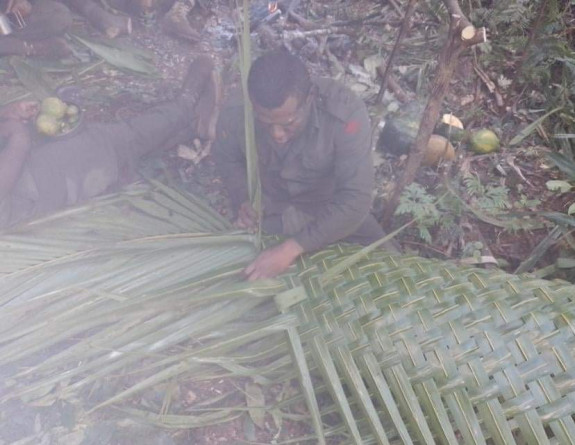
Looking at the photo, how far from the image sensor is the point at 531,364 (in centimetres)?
133

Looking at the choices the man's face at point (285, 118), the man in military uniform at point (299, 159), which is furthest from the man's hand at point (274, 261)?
the man's face at point (285, 118)

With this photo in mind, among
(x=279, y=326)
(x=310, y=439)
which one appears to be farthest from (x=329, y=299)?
(x=310, y=439)

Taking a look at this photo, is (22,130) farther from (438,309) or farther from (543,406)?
(543,406)

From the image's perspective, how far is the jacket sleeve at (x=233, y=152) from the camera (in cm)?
214

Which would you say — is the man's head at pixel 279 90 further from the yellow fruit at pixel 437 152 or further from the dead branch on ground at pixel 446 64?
the yellow fruit at pixel 437 152

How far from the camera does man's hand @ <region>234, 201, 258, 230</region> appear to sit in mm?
1975

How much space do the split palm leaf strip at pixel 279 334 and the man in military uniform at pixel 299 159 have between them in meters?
0.13

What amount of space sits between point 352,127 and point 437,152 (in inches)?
40.1

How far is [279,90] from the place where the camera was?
5.68ft

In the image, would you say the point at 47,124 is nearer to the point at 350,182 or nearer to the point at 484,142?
the point at 350,182

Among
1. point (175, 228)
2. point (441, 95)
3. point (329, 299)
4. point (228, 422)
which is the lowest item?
point (228, 422)

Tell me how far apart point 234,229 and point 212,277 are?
32 cm

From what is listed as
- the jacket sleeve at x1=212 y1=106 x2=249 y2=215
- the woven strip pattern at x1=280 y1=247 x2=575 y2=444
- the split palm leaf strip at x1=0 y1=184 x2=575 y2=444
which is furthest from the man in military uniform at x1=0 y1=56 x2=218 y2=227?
the woven strip pattern at x1=280 y1=247 x2=575 y2=444

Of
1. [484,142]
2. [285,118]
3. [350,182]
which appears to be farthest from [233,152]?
[484,142]
